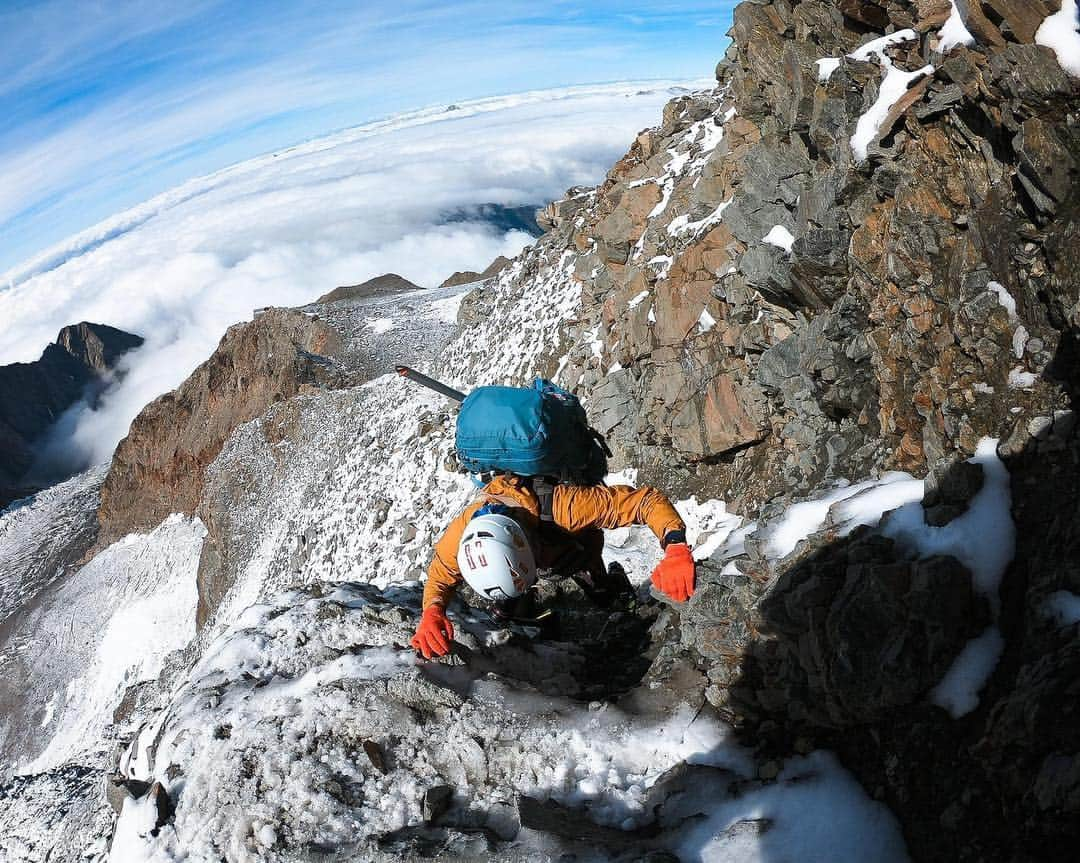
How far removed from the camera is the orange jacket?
6590mm

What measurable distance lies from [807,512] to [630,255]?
1240 centimetres

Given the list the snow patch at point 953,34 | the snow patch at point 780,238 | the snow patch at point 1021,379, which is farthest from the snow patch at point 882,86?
the snow patch at point 1021,379

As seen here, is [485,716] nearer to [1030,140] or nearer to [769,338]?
[1030,140]

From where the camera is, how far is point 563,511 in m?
6.78

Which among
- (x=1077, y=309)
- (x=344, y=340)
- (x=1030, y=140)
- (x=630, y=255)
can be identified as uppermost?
(x=1030, y=140)

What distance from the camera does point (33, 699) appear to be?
2029 inches

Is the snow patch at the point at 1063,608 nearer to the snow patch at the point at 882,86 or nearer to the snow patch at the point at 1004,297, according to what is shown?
the snow patch at the point at 1004,297

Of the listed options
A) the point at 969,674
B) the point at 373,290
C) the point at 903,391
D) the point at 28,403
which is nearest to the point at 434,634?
the point at 969,674

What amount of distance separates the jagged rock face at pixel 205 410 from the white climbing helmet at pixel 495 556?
129 ft

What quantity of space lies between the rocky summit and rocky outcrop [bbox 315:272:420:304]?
5728cm

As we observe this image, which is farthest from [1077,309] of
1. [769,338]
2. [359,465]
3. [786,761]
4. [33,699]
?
[33,699]

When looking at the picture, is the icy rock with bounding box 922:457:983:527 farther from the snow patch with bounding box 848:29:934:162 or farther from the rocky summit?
the snow patch with bounding box 848:29:934:162

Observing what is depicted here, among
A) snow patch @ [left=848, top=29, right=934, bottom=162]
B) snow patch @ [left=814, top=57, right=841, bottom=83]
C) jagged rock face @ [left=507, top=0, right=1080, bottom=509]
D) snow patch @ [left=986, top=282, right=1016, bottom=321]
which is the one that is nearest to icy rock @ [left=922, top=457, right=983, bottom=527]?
jagged rock face @ [left=507, top=0, right=1080, bottom=509]

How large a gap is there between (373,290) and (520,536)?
66694 mm
